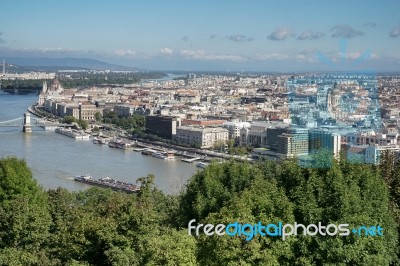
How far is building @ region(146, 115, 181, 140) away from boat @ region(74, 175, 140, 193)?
7292mm

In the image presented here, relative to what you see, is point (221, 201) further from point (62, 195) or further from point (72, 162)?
point (72, 162)

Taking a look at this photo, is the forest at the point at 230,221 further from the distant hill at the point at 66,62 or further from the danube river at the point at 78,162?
the distant hill at the point at 66,62

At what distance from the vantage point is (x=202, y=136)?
602 inches

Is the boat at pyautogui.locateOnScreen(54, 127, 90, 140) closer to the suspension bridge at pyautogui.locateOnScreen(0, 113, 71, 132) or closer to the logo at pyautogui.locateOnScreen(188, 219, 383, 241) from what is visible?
the suspension bridge at pyautogui.locateOnScreen(0, 113, 71, 132)

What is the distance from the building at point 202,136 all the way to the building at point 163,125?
18.4 inches

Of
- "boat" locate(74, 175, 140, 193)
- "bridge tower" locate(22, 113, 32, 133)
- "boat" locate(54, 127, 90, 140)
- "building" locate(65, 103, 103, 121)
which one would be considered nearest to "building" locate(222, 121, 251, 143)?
"boat" locate(54, 127, 90, 140)

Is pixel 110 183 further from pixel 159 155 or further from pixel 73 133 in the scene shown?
pixel 73 133

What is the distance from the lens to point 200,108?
21.4 metres

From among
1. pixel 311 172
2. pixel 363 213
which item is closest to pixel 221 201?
pixel 311 172

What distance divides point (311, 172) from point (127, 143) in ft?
37.6

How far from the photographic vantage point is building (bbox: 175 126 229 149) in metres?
15.2

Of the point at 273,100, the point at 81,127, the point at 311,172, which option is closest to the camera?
the point at 311,172

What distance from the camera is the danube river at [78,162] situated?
9.36 m

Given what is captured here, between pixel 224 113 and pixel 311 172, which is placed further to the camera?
pixel 224 113
